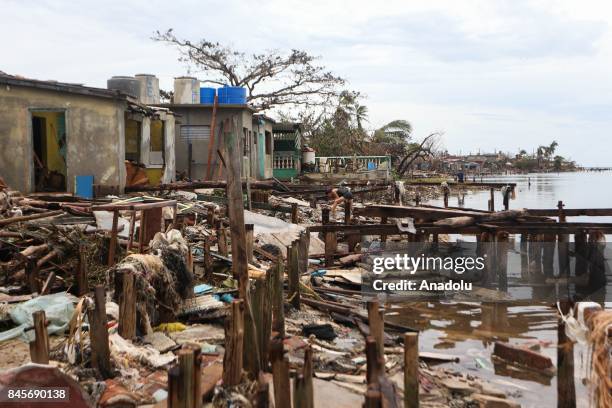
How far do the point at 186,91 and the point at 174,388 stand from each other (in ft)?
72.9

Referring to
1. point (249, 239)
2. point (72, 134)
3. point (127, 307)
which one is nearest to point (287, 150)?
point (72, 134)

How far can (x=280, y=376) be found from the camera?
194 inches

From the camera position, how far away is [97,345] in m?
6.00

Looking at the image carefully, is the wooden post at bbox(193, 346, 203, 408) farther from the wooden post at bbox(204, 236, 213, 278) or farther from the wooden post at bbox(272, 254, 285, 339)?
the wooden post at bbox(204, 236, 213, 278)

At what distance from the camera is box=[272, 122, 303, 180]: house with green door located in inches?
1379

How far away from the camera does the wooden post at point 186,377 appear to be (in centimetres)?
437

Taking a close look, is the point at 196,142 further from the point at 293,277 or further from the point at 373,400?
the point at 373,400

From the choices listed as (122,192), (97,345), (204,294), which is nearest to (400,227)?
(204,294)

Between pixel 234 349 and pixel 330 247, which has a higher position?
pixel 234 349

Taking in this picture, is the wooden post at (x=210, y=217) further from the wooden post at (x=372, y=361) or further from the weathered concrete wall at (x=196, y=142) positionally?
the weathered concrete wall at (x=196, y=142)

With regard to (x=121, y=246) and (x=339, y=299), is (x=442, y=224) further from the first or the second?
(x=121, y=246)

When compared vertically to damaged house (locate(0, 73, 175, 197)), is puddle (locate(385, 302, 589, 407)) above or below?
below

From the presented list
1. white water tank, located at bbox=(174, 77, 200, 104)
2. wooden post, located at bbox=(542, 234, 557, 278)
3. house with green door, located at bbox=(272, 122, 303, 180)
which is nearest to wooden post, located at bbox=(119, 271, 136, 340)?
wooden post, located at bbox=(542, 234, 557, 278)

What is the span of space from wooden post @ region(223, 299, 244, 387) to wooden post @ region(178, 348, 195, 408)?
1.31 m
